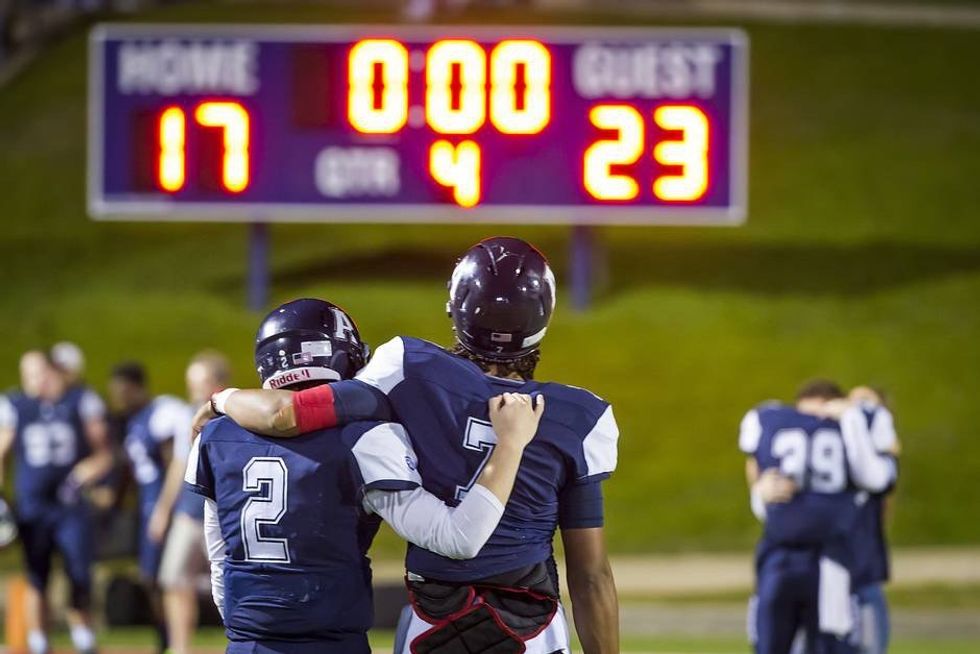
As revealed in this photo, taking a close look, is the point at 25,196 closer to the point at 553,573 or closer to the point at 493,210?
the point at 493,210

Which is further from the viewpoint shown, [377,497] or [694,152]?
[694,152]

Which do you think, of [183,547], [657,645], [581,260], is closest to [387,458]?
[183,547]

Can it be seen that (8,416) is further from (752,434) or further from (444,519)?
(444,519)

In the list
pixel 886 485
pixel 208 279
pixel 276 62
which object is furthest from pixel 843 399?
pixel 208 279

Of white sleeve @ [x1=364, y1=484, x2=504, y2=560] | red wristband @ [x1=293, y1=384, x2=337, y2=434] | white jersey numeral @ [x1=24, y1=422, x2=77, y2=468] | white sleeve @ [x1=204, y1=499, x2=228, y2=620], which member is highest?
red wristband @ [x1=293, y1=384, x2=337, y2=434]

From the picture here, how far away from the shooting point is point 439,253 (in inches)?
1068

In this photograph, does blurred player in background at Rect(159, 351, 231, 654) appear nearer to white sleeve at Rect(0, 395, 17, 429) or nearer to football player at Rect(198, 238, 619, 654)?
white sleeve at Rect(0, 395, 17, 429)

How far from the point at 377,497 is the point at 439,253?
75.8ft

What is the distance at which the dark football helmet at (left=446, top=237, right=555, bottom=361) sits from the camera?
416cm

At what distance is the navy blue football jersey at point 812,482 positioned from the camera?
8055 millimetres

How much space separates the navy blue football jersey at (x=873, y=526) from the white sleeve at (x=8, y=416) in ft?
16.7

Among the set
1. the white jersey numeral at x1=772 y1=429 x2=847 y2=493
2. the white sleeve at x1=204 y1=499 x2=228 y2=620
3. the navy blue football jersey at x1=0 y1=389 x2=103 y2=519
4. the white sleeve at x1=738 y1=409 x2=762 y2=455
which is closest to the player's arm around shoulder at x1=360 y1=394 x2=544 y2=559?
the white sleeve at x1=204 y1=499 x2=228 y2=620

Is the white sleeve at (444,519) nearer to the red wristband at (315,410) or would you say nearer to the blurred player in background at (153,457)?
the red wristband at (315,410)

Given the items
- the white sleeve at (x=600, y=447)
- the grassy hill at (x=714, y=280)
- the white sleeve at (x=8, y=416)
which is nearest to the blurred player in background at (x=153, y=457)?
Result: the white sleeve at (x=8, y=416)
